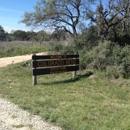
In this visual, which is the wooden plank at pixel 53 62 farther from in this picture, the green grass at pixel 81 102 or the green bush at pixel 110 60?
the green bush at pixel 110 60

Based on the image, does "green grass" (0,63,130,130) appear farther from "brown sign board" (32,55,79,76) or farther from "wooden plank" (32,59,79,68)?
"wooden plank" (32,59,79,68)

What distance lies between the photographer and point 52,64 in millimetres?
8938

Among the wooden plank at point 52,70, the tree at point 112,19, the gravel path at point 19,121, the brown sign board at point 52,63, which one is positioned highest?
the tree at point 112,19

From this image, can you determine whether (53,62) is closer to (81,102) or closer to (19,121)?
(81,102)

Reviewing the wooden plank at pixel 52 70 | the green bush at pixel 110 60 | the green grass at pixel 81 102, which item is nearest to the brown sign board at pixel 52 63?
the wooden plank at pixel 52 70

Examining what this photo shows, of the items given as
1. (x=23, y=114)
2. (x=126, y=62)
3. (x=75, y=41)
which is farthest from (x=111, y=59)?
(x=23, y=114)

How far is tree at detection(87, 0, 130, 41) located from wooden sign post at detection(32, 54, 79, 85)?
4716 millimetres

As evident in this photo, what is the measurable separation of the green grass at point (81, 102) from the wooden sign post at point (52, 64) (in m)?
0.74

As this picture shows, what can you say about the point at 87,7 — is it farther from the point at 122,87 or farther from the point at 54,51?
the point at 122,87

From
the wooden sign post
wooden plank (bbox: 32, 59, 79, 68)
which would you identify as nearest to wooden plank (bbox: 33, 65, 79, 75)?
the wooden sign post

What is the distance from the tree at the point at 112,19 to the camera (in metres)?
13.0

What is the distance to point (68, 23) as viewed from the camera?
15703 millimetres

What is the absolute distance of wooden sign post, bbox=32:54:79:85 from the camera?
840cm

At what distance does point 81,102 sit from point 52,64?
3.54 meters
